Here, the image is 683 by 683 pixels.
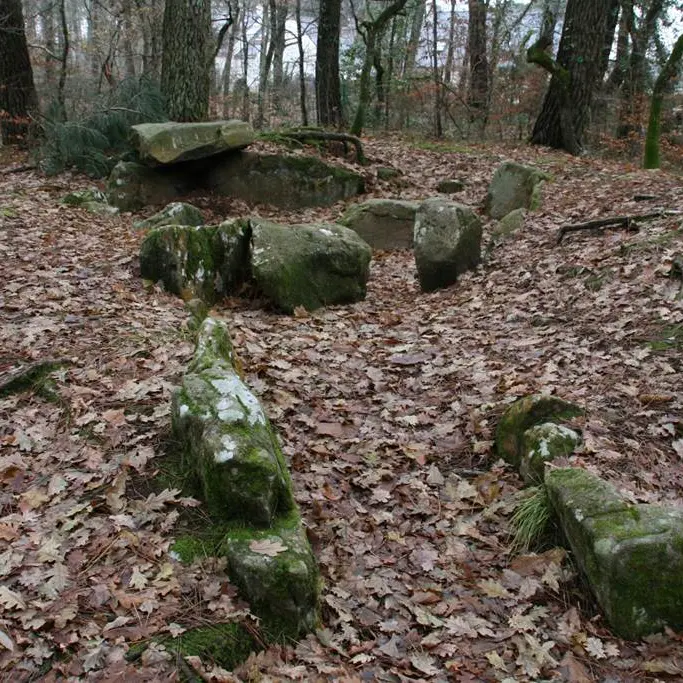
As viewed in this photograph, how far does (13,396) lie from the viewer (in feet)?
16.0

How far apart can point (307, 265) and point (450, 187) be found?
5.74 m

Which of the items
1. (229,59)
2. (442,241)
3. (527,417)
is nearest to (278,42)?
(229,59)

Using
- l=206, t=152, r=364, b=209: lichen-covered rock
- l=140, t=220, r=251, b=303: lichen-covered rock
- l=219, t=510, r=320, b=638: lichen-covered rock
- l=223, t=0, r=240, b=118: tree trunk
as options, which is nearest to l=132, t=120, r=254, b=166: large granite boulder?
l=206, t=152, r=364, b=209: lichen-covered rock

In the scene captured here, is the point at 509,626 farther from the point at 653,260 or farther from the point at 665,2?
the point at 665,2

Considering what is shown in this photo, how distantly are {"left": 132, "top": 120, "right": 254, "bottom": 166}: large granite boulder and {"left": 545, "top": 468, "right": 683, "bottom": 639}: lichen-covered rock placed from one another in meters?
9.32

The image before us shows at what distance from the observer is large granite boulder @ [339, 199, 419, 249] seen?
10.7 metres

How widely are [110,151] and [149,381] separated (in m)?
9.37

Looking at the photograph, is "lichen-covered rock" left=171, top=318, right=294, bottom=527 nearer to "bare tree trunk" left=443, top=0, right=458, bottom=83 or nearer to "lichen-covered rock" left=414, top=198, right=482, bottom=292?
"lichen-covered rock" left=414, top=198, right=482, bottom=292

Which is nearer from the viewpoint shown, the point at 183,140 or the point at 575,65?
the point at 183,140

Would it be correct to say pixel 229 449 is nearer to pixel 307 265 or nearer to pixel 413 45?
pixel 307 265

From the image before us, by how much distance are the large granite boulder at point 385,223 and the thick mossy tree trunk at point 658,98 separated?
492 centimetres

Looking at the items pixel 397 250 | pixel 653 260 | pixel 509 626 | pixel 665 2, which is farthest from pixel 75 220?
pixel 665 2

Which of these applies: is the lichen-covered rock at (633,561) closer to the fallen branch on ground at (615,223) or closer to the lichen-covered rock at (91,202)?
the fallen branch on ground at (615,223)

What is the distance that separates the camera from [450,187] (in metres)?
12.8
